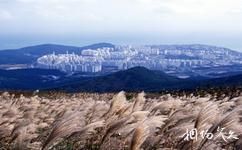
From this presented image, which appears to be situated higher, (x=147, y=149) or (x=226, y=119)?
(x=226, y=119)

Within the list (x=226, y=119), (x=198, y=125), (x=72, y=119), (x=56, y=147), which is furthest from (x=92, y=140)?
(x=226, y=119)

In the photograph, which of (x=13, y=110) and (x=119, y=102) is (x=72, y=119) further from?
(x=13, y=110)

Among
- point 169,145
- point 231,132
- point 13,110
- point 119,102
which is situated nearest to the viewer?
point 231,132

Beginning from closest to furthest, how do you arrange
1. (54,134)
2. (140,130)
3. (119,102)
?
(140,130)
(54,134)
(119,102)

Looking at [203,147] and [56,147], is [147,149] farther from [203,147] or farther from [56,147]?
[56,147]

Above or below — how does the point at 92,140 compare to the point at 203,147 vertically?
below

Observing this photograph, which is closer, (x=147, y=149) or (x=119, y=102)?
(x=147, y=149)

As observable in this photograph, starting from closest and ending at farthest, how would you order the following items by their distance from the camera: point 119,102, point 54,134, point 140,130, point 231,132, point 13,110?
point 140,130, point 231,132, point 54,134, point 119,102, point 13,110

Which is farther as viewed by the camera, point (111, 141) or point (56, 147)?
point (56, 147)

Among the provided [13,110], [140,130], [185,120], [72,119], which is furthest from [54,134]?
[13,110]
